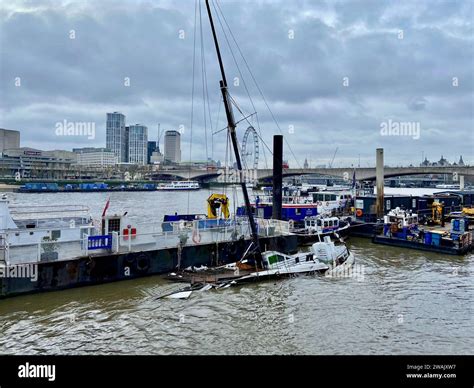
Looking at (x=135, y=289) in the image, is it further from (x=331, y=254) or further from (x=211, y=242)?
(x=331, y=254)

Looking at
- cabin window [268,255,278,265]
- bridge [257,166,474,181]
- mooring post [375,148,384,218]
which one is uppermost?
bridge [257,166,474,181]

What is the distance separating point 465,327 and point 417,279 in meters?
8.46

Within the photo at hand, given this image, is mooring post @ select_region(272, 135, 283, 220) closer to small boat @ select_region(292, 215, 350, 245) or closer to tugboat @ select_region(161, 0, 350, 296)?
small boat @ select_region(292, 215, 350, 245)

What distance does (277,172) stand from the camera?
36719 millimetres

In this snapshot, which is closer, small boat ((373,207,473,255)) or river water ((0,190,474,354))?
river water ((0,190,474,354))

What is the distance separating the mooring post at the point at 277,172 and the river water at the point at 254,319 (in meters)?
14.1

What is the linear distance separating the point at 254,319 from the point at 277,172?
69.8 feet

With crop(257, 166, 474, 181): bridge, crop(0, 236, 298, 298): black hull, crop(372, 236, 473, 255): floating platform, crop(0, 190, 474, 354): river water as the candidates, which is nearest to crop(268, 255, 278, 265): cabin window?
crop(0, 190, 474, 354): river water

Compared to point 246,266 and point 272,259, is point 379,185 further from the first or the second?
point 246,266

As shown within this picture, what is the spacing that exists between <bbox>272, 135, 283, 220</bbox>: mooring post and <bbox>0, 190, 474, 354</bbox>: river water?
1409 centimetres

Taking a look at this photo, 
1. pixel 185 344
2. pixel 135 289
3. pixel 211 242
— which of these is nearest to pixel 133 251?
pixel 135 289

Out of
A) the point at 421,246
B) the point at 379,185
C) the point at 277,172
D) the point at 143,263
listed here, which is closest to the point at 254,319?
the point at 143,263

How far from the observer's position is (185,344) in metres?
14.4

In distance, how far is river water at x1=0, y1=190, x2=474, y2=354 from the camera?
47.1 feet
